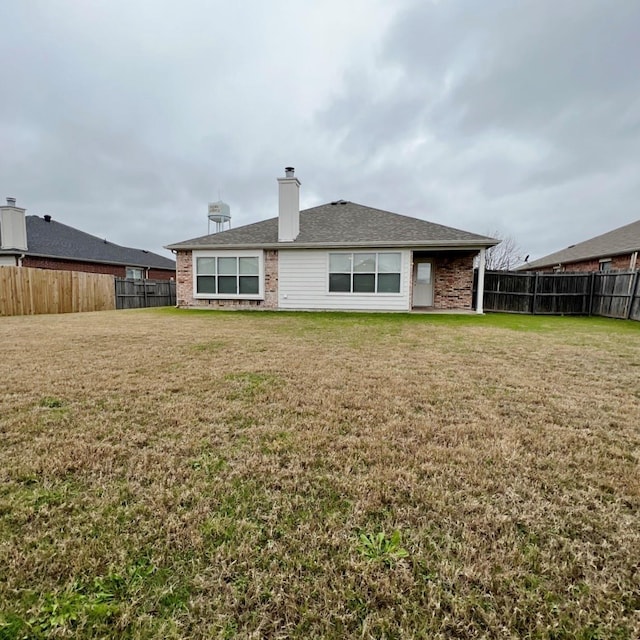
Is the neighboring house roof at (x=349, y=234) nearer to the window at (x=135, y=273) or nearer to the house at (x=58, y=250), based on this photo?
the house at (x=58, y=250)

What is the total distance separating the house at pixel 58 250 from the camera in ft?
52.6

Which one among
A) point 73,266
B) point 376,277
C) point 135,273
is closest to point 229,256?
point 376,277

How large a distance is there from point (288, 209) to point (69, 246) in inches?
573

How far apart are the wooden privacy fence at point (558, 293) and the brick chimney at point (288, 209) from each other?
8377 millimetres

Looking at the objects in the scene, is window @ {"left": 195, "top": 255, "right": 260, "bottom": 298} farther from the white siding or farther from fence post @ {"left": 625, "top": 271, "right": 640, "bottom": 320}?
fence post @ {"left": 625, "top": 271, "right": 640, "bottom": 320}

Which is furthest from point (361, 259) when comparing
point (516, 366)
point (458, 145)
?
point (458, 145)

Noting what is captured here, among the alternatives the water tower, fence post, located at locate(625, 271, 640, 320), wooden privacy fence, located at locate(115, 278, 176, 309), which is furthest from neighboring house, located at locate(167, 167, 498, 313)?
the water tower

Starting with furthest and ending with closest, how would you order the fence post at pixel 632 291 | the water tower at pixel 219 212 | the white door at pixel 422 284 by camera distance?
1. the water tower at pixel 219 212
2. the white door at pixel 422 284
3. the fence post at pixel 632 291

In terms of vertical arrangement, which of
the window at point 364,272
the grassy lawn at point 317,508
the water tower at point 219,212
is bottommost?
the grassy lawn at point 317,508

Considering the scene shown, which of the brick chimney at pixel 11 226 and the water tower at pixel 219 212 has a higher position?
the water tower at pixel 219 212

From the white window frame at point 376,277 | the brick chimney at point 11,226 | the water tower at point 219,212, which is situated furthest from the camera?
the water tower at point 219,212

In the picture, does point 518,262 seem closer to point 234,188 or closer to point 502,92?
point 502,92

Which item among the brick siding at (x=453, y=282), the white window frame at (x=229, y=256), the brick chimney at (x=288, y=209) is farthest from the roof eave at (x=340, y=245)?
the brick siding at (x=453, y=282)

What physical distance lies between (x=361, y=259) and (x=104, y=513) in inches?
456
